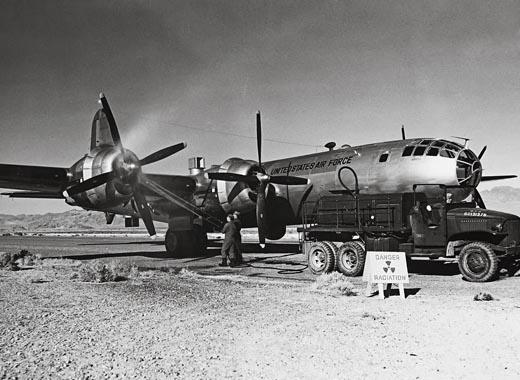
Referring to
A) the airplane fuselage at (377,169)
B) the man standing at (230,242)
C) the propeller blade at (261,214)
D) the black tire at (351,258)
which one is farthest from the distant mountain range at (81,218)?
the black tire at (351,258)

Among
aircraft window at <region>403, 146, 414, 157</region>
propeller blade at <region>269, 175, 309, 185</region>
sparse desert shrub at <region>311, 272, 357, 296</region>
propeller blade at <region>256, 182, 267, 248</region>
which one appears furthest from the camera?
propeller blade at <region>269, 175, 309, 185</region>

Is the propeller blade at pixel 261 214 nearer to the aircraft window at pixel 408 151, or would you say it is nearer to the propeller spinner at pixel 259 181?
the propeller spinner at pixel 259 181

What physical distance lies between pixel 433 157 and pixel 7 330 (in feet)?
40.0

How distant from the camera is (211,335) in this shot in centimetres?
628

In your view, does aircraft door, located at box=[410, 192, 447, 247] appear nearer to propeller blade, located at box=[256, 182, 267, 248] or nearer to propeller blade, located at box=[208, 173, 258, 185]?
propeller blade, located at box=[256, 182, 267, 248]

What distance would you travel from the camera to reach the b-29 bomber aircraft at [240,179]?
47.0 feet

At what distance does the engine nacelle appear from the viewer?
60.9ft

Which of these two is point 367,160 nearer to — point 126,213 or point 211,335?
point 211,335

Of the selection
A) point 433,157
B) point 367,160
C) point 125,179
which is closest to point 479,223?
point 433,157

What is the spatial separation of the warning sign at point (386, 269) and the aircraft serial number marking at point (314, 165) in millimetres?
7114

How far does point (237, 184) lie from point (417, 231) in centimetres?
850

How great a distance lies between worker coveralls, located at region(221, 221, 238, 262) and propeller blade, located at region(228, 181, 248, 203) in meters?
3.23

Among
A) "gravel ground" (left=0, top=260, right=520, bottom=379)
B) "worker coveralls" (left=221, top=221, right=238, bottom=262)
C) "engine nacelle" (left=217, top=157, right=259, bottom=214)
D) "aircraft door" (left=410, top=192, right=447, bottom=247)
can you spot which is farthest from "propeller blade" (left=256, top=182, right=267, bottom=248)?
"gravel ground" (left=0, top=260, right=520, bottom=379)

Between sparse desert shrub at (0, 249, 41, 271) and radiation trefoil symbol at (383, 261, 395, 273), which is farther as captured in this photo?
sparse desert shrub at (0, 249, 41, 271)
